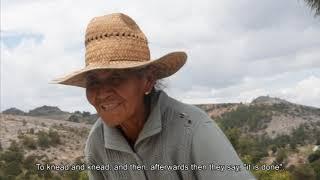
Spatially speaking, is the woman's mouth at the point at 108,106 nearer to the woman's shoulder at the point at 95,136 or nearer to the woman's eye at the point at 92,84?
the woman's eye at the point at 92,84

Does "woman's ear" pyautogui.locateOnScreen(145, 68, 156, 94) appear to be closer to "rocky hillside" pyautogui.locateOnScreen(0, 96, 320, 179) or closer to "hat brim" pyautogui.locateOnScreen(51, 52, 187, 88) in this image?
"hat brim" pyautogui.locateOnScreen(51, 52, 187, 88)

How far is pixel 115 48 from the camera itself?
2207mm

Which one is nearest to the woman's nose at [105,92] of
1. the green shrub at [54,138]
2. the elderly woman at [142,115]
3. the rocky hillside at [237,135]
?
the elderly woman at [142,115]

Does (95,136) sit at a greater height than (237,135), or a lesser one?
greater

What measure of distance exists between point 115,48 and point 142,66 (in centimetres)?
12

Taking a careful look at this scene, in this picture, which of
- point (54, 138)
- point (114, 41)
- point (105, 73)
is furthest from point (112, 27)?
point (54, 138)

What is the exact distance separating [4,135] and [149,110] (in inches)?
1672

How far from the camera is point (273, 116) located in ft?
243

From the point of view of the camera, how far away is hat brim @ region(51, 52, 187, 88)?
2160 mm

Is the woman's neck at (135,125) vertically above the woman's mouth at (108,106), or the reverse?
the woman's mouth at (108,106)

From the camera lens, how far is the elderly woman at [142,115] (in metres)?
2.16

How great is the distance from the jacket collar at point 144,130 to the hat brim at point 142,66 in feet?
0.32

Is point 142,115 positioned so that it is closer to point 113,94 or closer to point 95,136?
point 113,94

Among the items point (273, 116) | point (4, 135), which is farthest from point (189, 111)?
point (273, 116)
